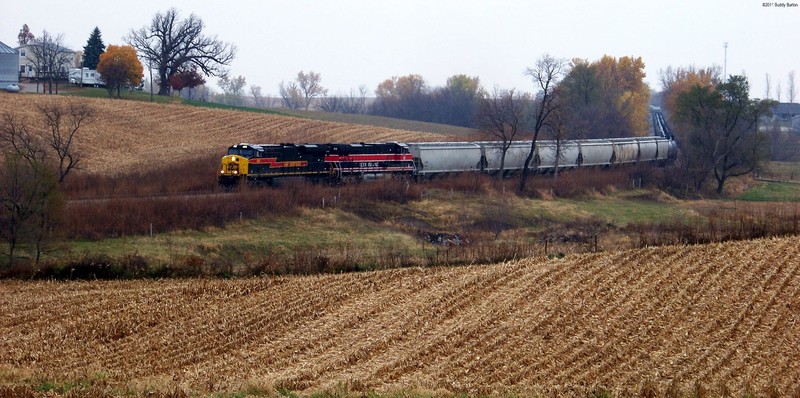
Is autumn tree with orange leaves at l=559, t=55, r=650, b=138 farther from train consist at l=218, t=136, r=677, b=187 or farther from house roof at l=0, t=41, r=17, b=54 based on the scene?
house roof at l=0, t=41, r=17, b=54

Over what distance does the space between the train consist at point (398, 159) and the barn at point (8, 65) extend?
1571 inches

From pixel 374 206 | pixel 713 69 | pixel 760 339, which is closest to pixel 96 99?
pixel 374 206

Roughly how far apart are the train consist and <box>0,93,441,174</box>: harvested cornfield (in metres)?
9.86

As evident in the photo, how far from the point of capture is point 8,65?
73562mm

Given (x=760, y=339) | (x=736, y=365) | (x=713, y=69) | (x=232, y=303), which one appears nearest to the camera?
(x=736, y=365)

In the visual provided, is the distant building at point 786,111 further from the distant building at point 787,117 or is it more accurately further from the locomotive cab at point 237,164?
the locomotive cab at point 237,164

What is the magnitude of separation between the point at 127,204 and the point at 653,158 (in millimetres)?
44790

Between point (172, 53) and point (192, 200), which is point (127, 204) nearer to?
point (192, 200)

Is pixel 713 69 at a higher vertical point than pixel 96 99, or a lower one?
higher

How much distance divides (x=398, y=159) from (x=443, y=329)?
2790 centimetres

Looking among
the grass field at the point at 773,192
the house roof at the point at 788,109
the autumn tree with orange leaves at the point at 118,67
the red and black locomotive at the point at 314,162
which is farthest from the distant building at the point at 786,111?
the red and black locomotive at the point at 314,162

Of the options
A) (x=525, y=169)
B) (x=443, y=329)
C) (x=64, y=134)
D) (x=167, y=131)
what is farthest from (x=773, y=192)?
(x=64, y=134)

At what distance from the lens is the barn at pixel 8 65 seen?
7300 cm

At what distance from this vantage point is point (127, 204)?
3400cm
